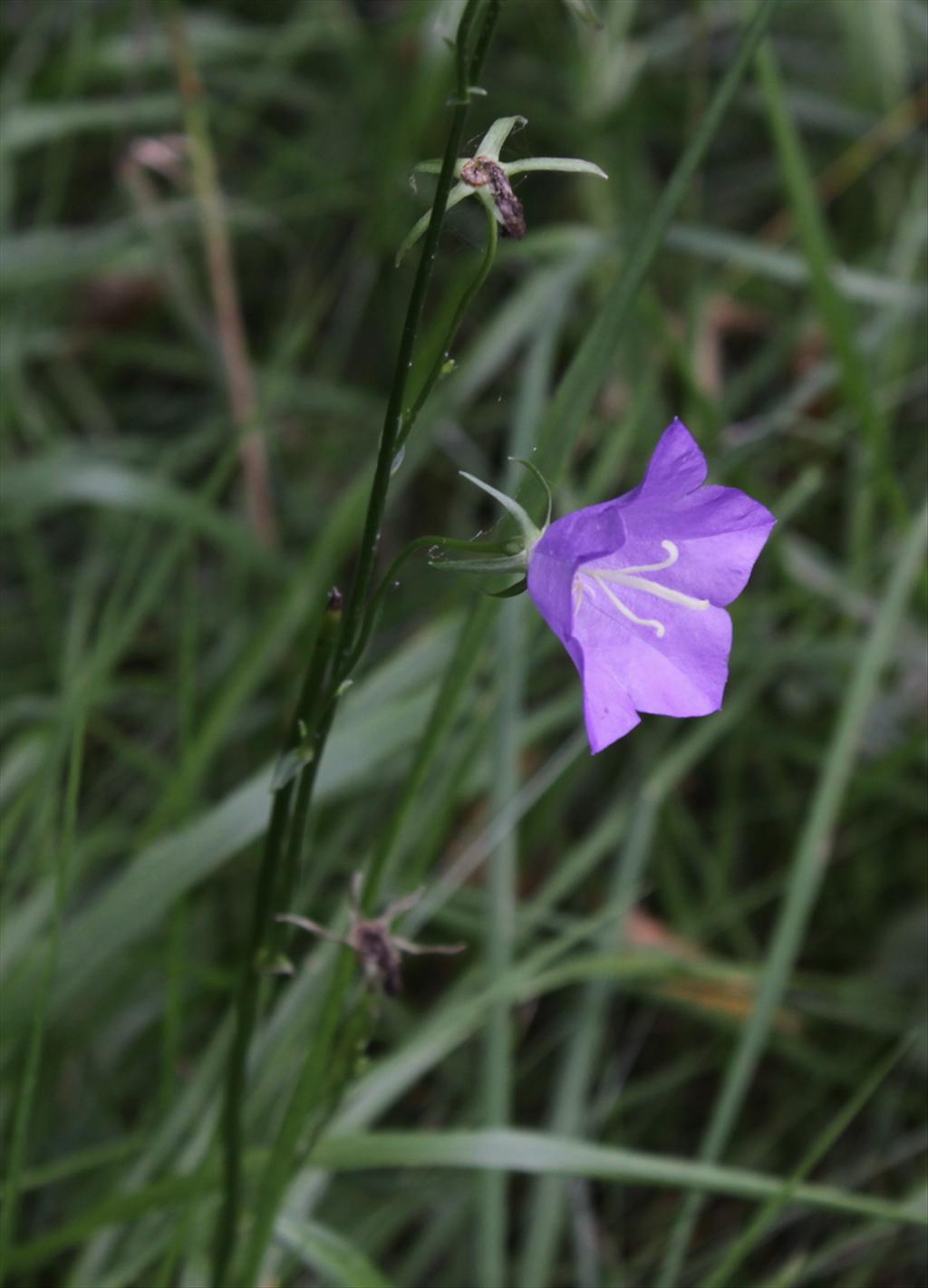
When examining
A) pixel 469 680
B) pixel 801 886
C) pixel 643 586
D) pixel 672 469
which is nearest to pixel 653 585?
pixel 643 586

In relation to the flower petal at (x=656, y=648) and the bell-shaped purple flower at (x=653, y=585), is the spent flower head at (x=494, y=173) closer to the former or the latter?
the bell-shaped purple flower at (x=653, y=585)

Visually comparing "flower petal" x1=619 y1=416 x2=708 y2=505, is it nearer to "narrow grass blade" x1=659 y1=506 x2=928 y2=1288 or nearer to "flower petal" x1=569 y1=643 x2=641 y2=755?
"flower petal" x1=569 y1=643 x2=641 y2=755

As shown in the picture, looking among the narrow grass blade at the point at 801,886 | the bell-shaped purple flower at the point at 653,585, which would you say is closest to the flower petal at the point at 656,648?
the bell-shaped purple flower at the point at 653,585

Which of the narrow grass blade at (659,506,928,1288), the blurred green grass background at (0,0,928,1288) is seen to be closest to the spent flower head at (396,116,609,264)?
the blurred green grass background at (0,0,928,1288)

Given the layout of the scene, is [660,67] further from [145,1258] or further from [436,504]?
[145,1258]

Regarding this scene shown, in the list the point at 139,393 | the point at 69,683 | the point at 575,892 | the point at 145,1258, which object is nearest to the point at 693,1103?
the point at 575,892

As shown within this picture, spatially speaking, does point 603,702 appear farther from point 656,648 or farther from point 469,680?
point 469,680
